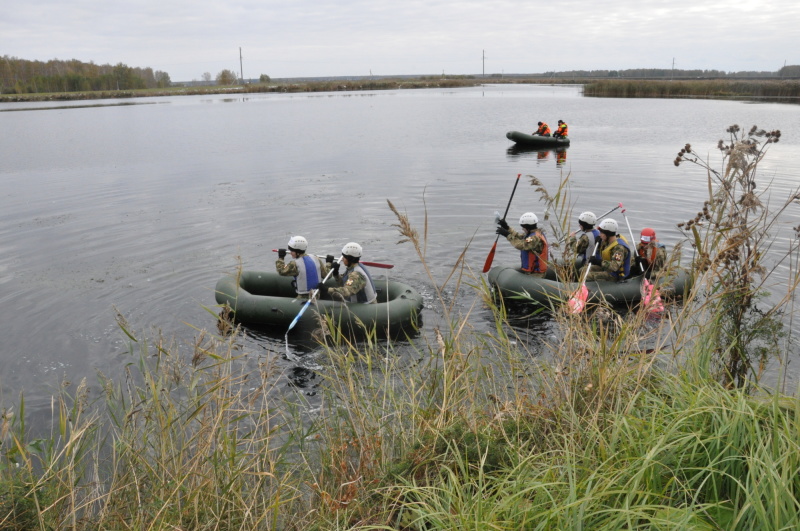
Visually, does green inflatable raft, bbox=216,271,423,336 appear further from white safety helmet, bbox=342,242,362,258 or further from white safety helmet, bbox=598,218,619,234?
white safety helmet, bbox=598,218,619,234

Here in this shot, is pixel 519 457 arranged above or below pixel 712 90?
below

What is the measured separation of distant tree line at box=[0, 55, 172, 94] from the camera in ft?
243

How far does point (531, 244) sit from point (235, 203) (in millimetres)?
9277

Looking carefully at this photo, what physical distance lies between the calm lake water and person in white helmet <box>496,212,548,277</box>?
67 centimetres

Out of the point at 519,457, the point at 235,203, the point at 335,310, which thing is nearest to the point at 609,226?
the point at 335,310

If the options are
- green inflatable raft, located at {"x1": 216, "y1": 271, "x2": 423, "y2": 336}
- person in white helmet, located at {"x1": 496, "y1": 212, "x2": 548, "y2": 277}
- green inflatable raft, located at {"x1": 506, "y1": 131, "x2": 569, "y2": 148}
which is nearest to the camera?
green inflatable raft, located at {"x1": 216, "y1": 271, "x2": 423, "y2": 336}

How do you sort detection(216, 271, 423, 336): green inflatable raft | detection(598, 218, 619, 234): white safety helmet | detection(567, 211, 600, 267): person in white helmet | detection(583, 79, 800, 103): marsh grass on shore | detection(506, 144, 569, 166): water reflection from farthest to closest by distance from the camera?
detection(583, 79, 800, 103): marsh grass on shore < detection(506, 144, 569, 166): water reflection < detection(567, 211, 600, 267): person in white helmet < detection(598, 218, 619, 234): white safety helmet < detection(216, 271, 423, 336): green inflatable raft

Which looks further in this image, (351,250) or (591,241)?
(591,241)

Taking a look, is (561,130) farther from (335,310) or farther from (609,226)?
(335,310)

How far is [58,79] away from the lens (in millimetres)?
74312

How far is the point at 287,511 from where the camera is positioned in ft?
11.5

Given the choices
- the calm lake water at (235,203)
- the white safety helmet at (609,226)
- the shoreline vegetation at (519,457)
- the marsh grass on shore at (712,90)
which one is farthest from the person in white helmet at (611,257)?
the marsh grass on shore at (712,90)

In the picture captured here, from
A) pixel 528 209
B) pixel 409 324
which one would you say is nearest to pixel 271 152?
pixel 528 209

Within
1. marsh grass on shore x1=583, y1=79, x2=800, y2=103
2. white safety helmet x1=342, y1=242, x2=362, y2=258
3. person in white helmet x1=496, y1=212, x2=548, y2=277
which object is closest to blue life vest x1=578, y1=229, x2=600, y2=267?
person in white helmet x1=496, y1=212, x2=548, y2=277
